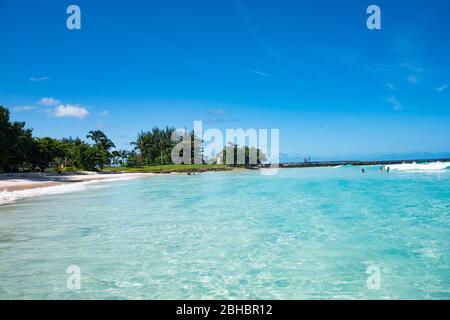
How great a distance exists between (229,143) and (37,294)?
107412 millimetres

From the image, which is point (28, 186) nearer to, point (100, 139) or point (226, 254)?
point (226, 254)

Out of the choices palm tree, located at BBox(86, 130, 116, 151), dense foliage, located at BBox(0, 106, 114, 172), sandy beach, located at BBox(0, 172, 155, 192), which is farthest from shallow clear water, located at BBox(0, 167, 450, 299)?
palm tree, located at BBox(86, 130, 116, 151)

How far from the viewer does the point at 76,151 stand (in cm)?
6762

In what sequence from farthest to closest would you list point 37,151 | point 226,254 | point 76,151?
point 76,151, point 37,151, point 226,254

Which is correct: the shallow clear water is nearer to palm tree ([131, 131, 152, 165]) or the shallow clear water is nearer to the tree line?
the tree line

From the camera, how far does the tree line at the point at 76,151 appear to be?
1667 inches

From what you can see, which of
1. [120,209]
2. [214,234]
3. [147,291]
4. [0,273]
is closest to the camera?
[147,291]

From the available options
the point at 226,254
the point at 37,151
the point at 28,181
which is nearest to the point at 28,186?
the point at 28,181

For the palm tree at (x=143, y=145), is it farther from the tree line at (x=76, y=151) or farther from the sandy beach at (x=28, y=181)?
the sandy beach at (x=28, y=181)

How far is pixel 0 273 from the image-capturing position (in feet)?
24.2
